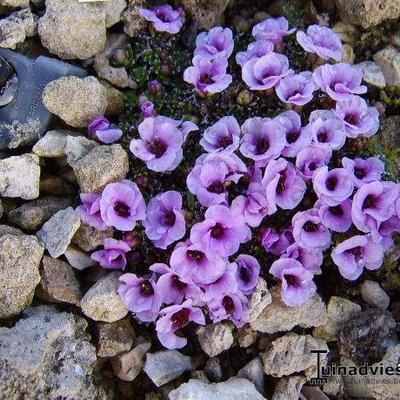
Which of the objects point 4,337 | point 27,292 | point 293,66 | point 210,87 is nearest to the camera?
point 4,337

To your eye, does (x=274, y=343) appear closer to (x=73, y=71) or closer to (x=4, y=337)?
(x=4, y=337)

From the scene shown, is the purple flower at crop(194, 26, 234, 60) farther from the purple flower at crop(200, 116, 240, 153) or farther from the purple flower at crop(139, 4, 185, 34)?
the purple flower at crop(200, 116, 240, 153)

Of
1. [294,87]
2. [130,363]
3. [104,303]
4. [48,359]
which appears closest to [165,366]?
[130,363]

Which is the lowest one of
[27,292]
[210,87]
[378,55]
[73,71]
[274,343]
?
[27,292]

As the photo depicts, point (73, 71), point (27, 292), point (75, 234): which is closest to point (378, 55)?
point (73, 71)

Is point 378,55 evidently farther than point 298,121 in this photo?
Yes

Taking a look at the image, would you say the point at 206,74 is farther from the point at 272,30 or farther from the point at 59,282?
the point at 59,282

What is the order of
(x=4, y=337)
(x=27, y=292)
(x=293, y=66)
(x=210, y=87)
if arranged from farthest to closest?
(x=293, y=66) → (x=210, y=87) → (x=27, y=292) → (x=4, y=337)

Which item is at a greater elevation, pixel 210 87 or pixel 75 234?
pixel 210 87
